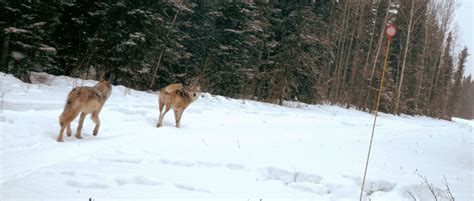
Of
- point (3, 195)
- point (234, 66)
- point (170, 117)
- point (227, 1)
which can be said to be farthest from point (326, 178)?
point (227, 1)

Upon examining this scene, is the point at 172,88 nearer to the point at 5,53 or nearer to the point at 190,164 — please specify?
the point at 190,164

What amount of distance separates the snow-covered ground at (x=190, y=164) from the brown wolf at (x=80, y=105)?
0.87 ft

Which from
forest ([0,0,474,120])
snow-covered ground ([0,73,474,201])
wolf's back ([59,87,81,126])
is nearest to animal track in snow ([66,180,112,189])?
snow-covered ground ([0,73,474,201])

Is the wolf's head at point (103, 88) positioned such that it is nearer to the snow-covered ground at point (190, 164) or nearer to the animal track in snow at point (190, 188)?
the snow-covered ground at point (190, 164)

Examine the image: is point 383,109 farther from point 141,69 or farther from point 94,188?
point 94,188

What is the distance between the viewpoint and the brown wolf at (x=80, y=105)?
19.9ft

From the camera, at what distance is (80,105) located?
6332 millimetres

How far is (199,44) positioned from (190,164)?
55.3 feet

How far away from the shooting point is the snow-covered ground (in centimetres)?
400

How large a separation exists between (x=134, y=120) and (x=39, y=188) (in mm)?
5448

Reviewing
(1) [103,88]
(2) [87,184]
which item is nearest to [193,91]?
(1) [103,88]

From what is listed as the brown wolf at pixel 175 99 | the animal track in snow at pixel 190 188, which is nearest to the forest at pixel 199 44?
the brown wolf at pixel 175 99

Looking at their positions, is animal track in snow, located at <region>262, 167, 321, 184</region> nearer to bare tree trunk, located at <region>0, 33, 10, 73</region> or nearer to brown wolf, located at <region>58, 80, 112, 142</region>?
brown wolf, located at <region>58, 80, 112, 142</region>

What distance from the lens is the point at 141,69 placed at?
52.0 ft
